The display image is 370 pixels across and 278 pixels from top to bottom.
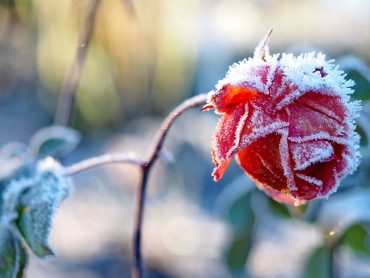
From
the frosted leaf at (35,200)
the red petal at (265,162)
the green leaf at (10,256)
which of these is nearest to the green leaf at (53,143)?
the frosted leaf at (35,200)

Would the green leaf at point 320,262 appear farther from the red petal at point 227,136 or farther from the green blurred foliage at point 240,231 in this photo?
the red petal at point 227,136

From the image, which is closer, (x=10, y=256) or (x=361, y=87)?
(x=10, y=256)

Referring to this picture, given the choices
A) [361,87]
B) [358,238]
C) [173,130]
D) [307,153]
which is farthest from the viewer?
[173,130]

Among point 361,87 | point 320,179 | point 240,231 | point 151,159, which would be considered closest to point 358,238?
point 240,231

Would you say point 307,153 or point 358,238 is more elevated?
point 358,238

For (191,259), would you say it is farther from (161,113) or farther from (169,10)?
(161,113)

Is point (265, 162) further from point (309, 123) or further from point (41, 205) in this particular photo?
point (41, 205)
